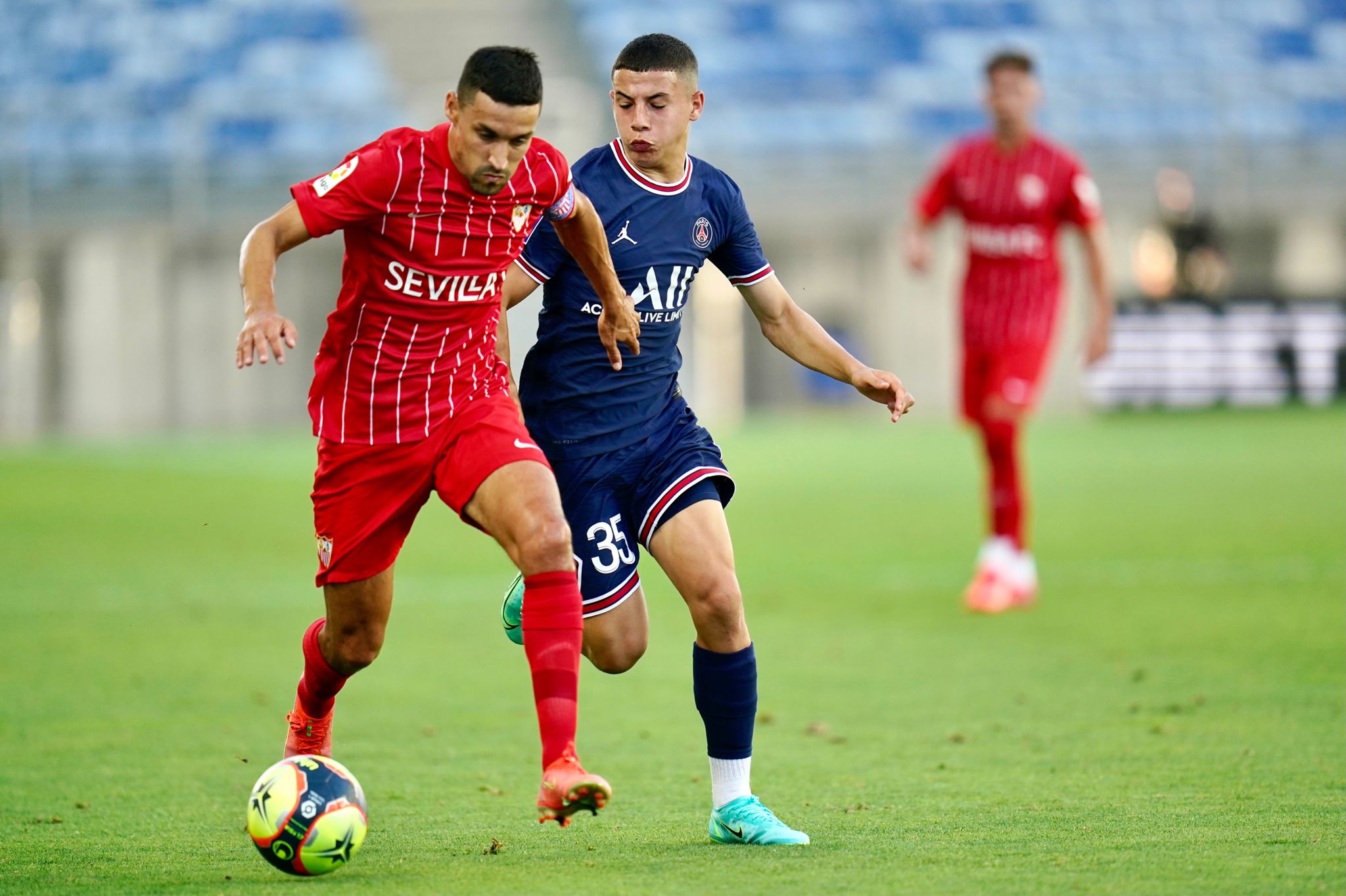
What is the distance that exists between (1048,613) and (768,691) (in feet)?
7.99

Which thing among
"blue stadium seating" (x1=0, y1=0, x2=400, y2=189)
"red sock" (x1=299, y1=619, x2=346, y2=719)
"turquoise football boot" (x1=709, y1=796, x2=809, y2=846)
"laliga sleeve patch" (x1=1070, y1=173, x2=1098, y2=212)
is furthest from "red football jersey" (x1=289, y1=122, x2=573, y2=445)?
"blue stadium seating" (x1=0, y1=0, x2=400, y2=189)

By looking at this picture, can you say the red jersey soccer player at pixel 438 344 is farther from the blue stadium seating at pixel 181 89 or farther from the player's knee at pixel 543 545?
the blue stadium seating at pixel 181 89

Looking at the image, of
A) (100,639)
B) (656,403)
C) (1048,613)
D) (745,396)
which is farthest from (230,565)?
(745,396)

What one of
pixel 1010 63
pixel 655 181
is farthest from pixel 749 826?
pixel 1010 63

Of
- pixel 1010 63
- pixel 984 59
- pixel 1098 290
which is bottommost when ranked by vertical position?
pixel 1098 290

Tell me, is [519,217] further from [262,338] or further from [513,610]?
[513,610]

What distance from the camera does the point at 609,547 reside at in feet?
15.9

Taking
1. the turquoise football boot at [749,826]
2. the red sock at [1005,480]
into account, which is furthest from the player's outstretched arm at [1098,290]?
the turquoise football boot at [749,826]

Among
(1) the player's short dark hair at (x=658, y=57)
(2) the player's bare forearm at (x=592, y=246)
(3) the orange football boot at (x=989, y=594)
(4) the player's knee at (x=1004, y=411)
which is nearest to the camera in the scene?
(2) the player's bare forearm at (x=592, y=246)

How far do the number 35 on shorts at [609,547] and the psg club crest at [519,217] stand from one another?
840mm

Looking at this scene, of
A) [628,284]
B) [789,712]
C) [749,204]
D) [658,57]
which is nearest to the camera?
[658,57]

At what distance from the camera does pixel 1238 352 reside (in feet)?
74.6

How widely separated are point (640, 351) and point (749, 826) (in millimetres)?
1385

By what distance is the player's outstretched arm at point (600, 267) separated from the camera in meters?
4.59
